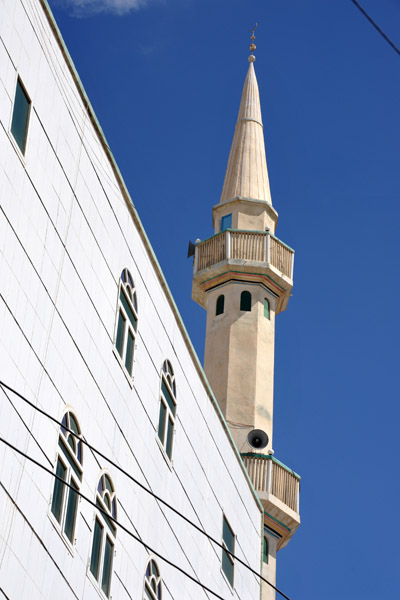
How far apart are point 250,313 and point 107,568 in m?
16.9

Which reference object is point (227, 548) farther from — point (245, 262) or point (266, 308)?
point (245, 262)

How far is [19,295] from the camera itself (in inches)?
591

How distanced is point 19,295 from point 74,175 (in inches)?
112

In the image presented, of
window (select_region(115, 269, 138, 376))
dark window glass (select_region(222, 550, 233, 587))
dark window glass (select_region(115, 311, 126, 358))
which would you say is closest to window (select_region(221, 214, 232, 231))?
dark window glass (select_region(222, 550, 233, 587))

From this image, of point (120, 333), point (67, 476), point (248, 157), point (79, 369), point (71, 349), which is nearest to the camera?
point (67, 476)

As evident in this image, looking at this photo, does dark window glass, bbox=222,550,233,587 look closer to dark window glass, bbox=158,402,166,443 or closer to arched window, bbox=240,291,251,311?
dark window glass, bbox=158,402,166,443

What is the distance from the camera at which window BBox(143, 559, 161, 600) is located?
61.5ft

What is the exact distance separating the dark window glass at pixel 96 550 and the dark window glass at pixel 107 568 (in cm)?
28

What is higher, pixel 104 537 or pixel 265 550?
pixel 265 550

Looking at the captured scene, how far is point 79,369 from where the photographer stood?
16.6 metres

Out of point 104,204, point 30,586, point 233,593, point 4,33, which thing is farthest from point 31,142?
point 233,593

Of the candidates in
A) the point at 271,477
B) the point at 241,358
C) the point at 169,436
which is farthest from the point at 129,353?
the point at 241,358

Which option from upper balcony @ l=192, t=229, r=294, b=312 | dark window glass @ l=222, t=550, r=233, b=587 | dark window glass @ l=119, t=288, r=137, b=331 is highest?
upper balcony @ l=192, t=229, r=294, b=312

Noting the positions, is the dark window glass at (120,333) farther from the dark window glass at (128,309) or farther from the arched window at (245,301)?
the arched window at (245,301)
